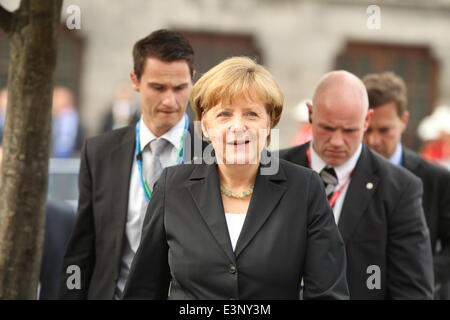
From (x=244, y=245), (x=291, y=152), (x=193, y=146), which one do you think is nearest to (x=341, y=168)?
(x=291, y=152)

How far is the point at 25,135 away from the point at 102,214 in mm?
620

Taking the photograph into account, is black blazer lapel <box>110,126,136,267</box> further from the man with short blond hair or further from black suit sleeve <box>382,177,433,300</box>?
black suit sleeve <box>382,177,433,300</box>

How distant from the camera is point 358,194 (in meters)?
4.61

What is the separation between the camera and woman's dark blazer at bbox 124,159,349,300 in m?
3.38

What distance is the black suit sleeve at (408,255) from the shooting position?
4438 millimetres

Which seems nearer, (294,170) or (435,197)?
Answer: (294,170)

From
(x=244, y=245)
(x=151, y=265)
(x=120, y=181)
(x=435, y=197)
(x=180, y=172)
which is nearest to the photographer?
(x=244, y=245)

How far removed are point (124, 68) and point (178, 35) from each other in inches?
530

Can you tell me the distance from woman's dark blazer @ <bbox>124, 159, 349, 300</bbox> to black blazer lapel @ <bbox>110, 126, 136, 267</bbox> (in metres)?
1.00

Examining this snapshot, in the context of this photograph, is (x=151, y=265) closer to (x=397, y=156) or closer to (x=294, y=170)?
(x=294, y=170)

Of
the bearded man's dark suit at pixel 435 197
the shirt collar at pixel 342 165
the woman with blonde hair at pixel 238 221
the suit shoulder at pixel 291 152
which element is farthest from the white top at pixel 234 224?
the bearded man's dark suit at pixel 435 197

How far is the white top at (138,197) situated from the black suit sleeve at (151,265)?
1010 millimetres

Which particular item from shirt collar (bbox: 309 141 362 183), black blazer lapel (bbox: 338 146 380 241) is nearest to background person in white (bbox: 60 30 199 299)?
shirt collar (bbox: 309 141 362 183)

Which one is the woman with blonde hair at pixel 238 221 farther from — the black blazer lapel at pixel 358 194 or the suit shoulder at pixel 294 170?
the black blazer lapel at pixel 358 194
